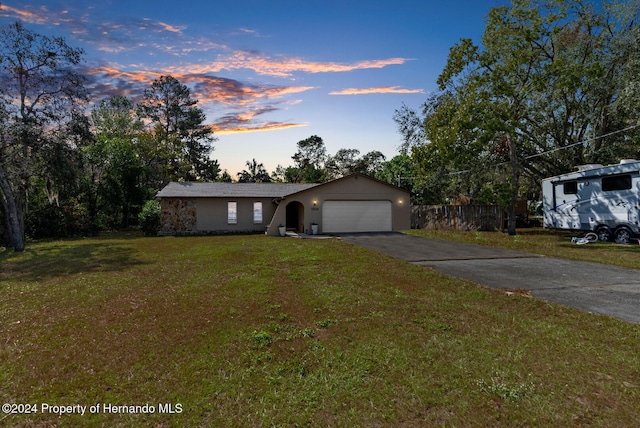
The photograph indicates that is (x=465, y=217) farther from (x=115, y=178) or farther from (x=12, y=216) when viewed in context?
(x=115, y=178)

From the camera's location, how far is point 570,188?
58.5 ft

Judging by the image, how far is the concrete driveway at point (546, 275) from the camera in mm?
6445

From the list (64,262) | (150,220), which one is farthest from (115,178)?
(64,262)

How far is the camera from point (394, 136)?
102 feet

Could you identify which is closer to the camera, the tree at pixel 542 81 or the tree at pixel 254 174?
the tree at pixel 542 81

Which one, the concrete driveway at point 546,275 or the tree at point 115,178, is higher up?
the tree at point 115,178

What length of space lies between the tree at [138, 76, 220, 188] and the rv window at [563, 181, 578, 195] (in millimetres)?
36053

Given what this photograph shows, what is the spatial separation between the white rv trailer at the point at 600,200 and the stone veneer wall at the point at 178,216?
2335 centimetres

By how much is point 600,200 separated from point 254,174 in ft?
143

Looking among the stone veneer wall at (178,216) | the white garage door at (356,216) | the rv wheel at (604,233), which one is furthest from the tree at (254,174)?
the rv wheel at (604,233)

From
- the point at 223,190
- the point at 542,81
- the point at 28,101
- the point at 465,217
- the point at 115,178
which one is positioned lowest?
the point at 465,217

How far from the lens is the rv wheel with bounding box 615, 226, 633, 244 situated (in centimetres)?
1520

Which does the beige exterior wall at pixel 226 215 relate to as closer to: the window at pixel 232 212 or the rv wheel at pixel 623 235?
Result: the window at pixel 232 212

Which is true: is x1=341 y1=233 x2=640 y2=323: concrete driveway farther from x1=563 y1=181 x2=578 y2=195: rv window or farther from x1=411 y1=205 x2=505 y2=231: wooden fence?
x1=411 y1=205 x2=505 y2=231: wooden fence
